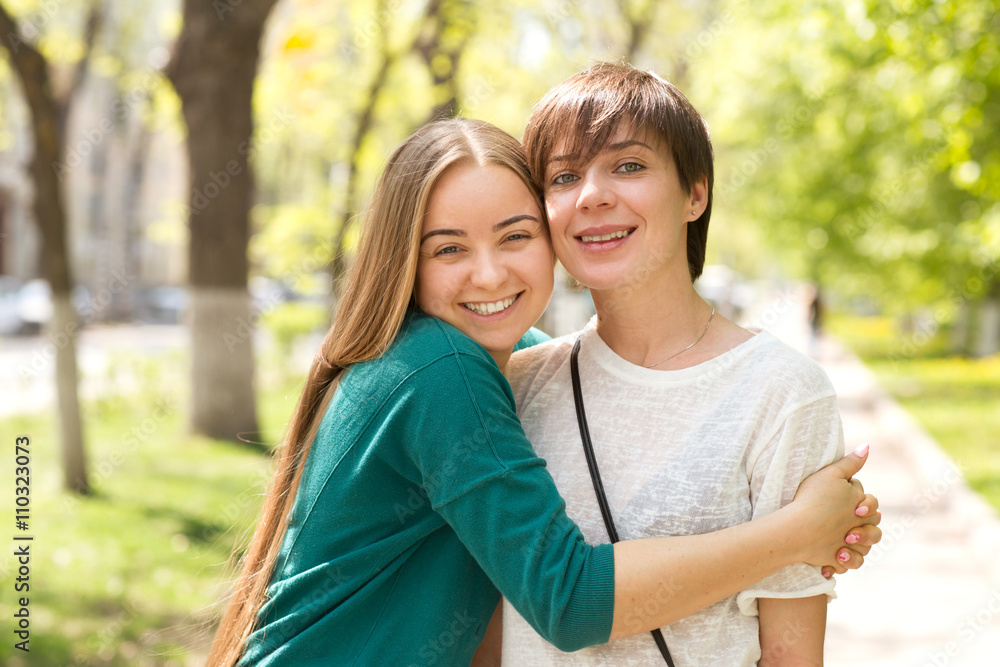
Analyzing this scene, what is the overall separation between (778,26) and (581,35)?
3594 mm

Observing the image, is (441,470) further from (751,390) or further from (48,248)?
(48,248)

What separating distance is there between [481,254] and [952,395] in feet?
49.9

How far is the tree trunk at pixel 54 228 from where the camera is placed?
655 cm

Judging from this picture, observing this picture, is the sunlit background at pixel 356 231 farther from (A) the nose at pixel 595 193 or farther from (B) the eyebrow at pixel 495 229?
(A) the nose at pixel 595 193

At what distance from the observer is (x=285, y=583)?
75.1 inches

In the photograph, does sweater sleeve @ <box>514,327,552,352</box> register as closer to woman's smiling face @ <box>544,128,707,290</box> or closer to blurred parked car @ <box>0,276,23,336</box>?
woman's smiling face @ <box>544,128,707,290</box>

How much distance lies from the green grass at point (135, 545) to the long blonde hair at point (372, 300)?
37 cm

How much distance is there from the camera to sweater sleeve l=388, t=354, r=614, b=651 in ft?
5.35

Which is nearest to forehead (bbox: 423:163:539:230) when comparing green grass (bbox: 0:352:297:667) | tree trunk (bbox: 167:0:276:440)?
green grass (bbox: 0:352:297:667)

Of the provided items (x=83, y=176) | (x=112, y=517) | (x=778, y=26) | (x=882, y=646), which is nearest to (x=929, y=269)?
(x=778, y=26)

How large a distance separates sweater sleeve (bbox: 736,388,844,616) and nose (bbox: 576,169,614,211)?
60cm

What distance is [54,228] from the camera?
6.87 m

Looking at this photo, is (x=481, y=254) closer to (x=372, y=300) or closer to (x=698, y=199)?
(x=372, y=300)

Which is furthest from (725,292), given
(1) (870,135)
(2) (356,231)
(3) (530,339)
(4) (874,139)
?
(3) (530,339)
